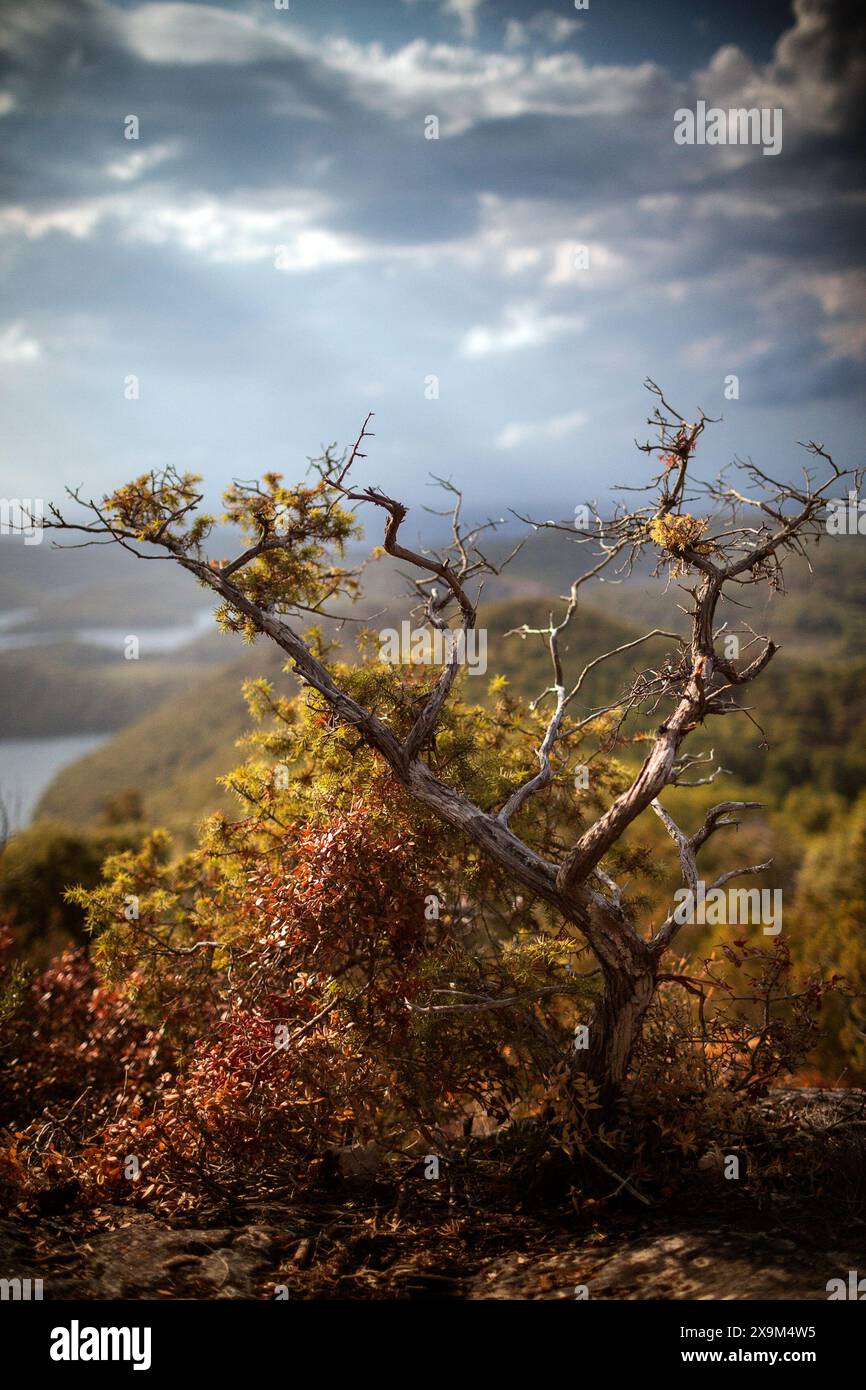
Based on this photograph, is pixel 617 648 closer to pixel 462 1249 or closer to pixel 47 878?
pixel 462 1249

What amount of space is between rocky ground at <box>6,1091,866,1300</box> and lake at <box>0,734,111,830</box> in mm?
139803

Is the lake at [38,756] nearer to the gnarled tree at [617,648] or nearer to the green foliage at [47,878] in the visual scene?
the green foliage at [47,878]

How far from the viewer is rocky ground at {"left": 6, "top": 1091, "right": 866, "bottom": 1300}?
499 centimetres

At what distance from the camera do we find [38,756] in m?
173

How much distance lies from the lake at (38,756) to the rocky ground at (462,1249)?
13980 cm

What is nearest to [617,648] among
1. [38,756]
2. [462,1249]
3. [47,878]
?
[462,1249]

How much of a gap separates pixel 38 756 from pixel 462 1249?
7322 inches

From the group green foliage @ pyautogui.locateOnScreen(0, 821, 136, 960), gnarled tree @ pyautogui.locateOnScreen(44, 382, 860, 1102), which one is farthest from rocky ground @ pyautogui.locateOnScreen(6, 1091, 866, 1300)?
green foliage @ pyautogui.locateOnScreen(0, 821, 136, 960)

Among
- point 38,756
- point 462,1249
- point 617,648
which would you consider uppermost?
point 617,648

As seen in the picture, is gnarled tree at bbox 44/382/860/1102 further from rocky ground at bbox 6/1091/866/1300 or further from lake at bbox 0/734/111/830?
lake at bbox 0/734/111/830

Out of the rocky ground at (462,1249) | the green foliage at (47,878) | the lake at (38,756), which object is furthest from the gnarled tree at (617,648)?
the lake at (38,756)
